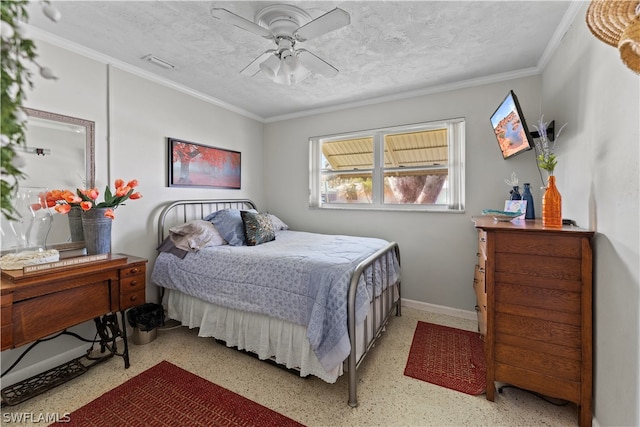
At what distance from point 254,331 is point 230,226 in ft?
3.78

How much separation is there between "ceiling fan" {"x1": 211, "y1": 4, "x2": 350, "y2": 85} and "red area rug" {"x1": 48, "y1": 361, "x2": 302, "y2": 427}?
7.55ft

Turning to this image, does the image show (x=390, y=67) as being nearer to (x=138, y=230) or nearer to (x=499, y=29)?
(x=499, y=29)

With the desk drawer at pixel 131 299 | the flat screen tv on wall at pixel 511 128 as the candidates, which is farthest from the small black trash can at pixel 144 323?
the flat screen tv on wall at pixel 511 128

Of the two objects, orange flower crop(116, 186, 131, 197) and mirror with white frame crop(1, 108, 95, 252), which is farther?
orange flower crop(116, 186, 131, 197)

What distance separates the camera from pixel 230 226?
115 inches

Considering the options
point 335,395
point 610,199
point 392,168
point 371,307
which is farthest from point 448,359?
point 392,168

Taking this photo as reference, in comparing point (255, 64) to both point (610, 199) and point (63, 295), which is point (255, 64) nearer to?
point (63, 295)

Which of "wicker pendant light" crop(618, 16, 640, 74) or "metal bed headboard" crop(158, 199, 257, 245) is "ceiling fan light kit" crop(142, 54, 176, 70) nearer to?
"metal bed headboard" crop(158, 199, 257, 245)

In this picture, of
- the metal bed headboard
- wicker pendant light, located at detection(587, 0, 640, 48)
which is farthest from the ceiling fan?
the metal bed headboard

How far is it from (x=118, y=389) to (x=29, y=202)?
148 cm

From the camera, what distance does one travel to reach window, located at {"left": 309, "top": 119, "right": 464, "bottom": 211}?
3166 mm

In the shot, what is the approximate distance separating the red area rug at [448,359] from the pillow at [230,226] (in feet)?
6.33

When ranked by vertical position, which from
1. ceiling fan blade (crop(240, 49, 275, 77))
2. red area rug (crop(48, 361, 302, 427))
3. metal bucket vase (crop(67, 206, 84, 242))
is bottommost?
red area rug (crop(48, 361, 302, 427))

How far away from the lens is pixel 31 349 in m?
2.08
